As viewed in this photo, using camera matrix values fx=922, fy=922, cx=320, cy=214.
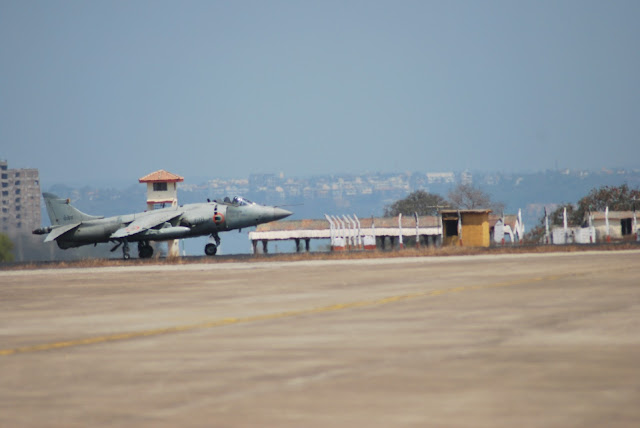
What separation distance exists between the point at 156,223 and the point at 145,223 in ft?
1.95

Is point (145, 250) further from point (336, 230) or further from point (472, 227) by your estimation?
point (336, 230)

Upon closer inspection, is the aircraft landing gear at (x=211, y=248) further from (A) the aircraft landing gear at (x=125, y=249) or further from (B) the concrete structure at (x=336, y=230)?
(B) the concrete structure at (x=336, y=230)

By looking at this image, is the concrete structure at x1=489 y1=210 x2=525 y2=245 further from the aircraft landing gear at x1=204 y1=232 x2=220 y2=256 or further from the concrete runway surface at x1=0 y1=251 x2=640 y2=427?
the concrete runway surface at x1=0 y1=251 x2=640 y2=427

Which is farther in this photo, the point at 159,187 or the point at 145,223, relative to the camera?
the point at 159,187

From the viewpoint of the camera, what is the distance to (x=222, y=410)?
9.56 m

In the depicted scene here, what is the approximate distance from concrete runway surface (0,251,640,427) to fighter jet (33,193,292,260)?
74.8 ft

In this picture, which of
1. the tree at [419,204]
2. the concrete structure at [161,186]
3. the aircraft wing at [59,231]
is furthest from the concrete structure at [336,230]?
the tree at [419,204]

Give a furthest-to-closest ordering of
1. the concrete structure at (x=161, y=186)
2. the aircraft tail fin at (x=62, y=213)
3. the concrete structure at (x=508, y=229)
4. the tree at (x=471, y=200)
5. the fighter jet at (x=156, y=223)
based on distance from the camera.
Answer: the tree at (x=471, y=200), the concrete structure at (x=161, y=186), the concrete structure at (x=508, y=229), the aircraft tail fin at (x=62, y=213), the fighter jet at (x=156, y=223)

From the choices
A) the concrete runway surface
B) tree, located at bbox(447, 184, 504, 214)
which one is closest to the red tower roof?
the concrete runway surface

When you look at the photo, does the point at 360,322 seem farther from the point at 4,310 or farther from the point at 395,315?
the point at 4,310

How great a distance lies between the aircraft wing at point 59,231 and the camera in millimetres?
50188

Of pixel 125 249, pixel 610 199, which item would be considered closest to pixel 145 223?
pixel 125 249

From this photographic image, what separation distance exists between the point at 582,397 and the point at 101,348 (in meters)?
8.14

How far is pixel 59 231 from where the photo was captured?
50438mm
